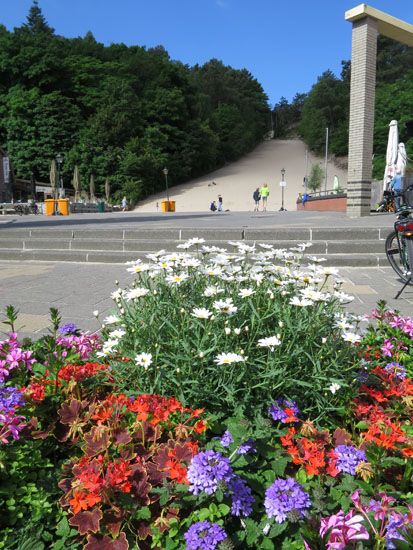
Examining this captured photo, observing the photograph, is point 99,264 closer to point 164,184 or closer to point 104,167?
point 104,167

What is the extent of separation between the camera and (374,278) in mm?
5930

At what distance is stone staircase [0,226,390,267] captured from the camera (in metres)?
7.21

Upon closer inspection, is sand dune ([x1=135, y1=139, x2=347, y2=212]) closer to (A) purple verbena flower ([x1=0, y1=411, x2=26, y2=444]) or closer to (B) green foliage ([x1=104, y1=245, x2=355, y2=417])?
(B) green foliage ([x1=104, y1=245, x2=355, y2=417])

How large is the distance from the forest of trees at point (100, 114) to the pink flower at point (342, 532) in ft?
154

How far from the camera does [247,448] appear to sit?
1.36 metres

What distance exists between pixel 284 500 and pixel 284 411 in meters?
Answer: 0.49

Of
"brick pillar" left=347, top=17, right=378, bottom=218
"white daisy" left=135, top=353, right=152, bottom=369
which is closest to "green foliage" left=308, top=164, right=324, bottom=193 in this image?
"brick pillar" left=347, top=17, right=378, bottom=218

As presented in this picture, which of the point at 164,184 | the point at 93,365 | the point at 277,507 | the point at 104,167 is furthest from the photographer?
the point at 164,184

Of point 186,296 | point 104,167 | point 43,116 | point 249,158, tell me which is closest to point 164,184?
point 104,167

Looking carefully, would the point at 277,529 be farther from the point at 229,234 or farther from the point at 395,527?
the point at 229,234

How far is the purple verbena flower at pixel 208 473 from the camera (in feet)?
3.82

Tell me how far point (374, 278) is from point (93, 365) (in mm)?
4714

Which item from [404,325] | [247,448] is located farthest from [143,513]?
[404,325]

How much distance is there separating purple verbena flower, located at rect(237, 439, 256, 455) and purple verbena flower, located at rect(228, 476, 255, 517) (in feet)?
0.27
